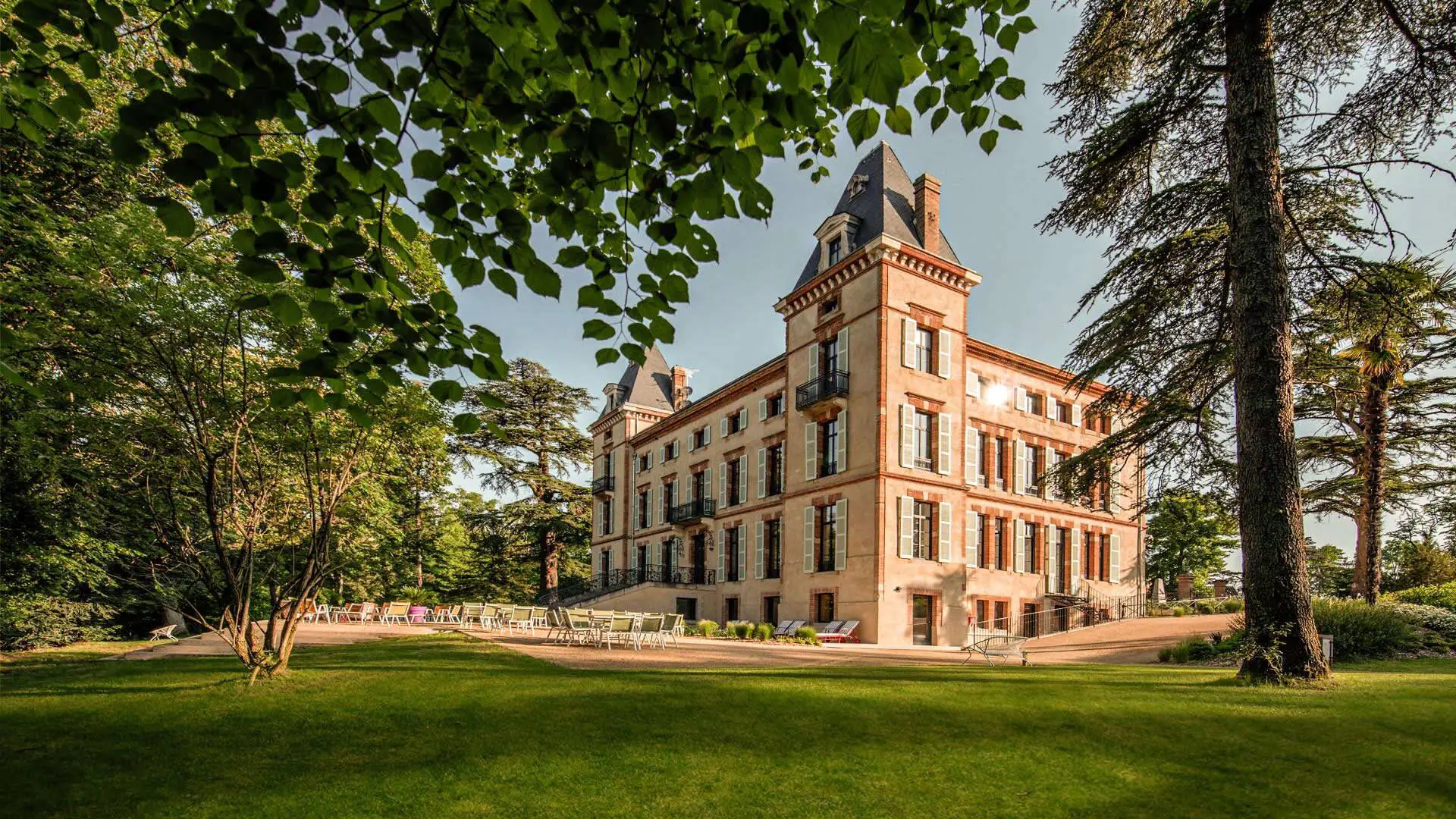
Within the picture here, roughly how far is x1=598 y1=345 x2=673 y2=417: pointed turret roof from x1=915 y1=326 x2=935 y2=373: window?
20.1m

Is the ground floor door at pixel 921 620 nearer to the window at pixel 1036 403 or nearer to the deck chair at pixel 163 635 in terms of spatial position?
the window at pixel 1036 403

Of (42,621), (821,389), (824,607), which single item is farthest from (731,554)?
(42,621)

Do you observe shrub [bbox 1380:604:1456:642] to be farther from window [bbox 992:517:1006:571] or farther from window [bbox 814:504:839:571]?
window [bbox 814:504:839:571]

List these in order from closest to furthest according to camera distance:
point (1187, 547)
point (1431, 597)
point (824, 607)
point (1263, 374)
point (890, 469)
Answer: point (1263, 374)
point (1431, 597)
point (890, 469)
point (824, 607)
point (1187, 547)

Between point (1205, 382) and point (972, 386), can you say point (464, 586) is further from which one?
point (1205, 382)

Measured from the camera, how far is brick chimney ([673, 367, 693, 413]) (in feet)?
147

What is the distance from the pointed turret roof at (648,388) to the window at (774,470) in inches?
537

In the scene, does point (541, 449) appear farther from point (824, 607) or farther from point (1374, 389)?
point (1374, 389)

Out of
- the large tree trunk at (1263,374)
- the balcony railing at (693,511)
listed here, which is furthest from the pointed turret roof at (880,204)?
the large tree trunk at (1263,374)

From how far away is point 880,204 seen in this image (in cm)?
2678

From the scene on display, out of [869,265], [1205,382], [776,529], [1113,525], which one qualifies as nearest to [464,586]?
[776,529]

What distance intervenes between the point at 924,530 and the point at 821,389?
6.19m

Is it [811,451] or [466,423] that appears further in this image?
[811,451]

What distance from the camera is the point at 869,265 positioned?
25656 mm
